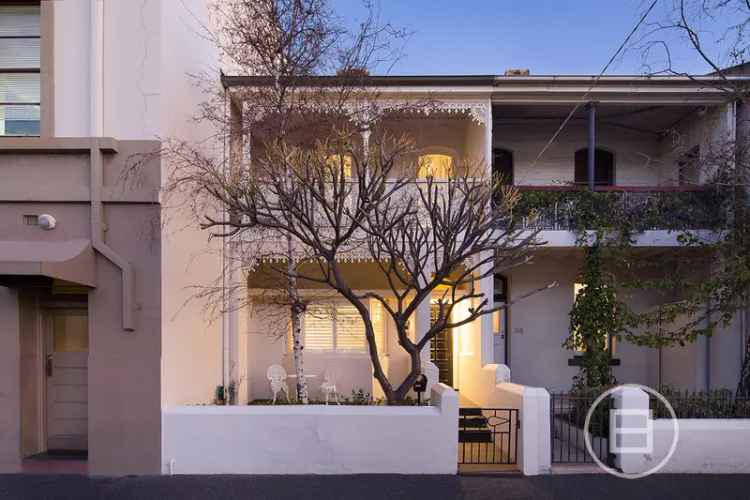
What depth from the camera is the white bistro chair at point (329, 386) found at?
30.7ft

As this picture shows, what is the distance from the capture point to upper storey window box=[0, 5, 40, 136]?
6961 mm

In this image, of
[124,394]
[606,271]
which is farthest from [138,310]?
[606,271]

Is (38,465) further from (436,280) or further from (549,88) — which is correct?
(549,88)

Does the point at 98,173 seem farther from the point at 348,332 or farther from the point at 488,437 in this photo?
the point at 488,437

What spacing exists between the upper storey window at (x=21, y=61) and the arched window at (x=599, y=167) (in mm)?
11042

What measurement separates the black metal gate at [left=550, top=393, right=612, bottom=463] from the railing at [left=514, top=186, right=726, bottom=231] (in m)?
3.51

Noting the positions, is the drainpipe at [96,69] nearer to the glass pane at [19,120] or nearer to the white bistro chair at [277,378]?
the glass pane at [19,120]

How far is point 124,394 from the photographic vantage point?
648 centimetres

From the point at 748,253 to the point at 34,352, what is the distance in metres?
11.5

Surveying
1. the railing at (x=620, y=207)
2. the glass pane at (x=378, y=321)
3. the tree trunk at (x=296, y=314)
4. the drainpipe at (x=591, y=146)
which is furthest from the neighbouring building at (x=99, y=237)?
the drainpipe at (x=591, y=146)

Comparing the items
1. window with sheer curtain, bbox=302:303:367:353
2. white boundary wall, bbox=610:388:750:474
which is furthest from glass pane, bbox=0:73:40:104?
white boundary wall, bbox=610:388:750:474

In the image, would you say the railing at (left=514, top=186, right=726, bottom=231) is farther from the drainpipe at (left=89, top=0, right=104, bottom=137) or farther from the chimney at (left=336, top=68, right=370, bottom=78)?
the drainpipe at (left=89, top=0, right=104, bottom=137)

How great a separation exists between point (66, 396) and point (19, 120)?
4.09m

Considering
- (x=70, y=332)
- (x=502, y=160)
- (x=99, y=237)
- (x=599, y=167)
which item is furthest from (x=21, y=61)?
(x=599, y=167)
